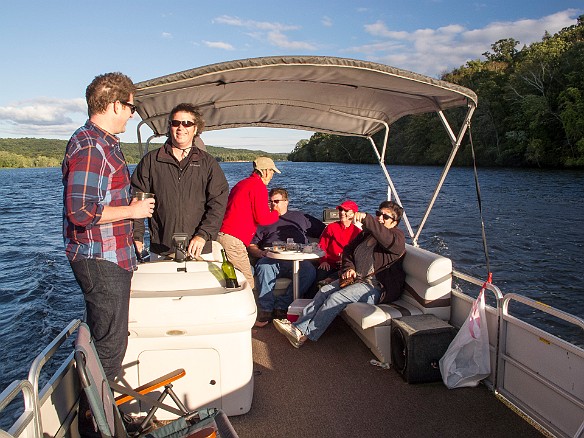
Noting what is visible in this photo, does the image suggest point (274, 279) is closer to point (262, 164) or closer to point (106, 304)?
point (262, 164)

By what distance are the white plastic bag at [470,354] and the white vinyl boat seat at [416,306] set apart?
513 mm

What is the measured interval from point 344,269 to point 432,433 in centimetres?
176

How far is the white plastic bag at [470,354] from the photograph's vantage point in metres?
3.69

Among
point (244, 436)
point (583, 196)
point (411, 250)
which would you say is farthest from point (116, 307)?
point (583, 196)

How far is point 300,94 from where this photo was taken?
5348 millimetres

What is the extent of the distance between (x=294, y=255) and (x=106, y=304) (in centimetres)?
246

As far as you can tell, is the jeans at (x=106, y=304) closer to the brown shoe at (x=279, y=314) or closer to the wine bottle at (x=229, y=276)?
the wine bottle at (x=229, y=276)

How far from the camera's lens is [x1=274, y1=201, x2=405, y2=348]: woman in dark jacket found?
176 inches

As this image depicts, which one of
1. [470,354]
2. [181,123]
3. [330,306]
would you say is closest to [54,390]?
[181,123]

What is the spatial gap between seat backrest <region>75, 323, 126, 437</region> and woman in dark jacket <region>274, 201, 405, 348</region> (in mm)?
2214

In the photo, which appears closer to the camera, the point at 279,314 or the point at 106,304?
the point at 106,304

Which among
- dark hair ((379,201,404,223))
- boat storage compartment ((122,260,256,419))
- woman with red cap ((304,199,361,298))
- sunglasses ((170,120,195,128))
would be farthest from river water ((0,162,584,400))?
dark hair ((379,201,404,223))

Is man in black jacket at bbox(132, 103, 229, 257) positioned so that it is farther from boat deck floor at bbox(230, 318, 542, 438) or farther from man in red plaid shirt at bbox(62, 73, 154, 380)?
boat deck floor at bbox(230, 318, 542, 438)

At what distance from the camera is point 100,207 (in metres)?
2.45
